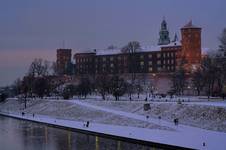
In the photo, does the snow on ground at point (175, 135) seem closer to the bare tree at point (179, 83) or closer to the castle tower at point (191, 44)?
the bare tree at point (179, 83)

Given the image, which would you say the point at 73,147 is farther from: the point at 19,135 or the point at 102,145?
the point at 19,135

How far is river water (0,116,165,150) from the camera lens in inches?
1821

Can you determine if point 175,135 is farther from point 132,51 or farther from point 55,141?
point 132,51

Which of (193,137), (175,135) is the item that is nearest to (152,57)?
(175,135)

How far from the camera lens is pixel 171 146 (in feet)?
134

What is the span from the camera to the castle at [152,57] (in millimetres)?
142750

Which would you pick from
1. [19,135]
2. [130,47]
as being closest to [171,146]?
[19,135]

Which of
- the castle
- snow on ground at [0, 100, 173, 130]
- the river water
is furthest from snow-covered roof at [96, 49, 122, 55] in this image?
the river water

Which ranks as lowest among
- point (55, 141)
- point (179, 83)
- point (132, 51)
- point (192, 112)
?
point (55, 141)

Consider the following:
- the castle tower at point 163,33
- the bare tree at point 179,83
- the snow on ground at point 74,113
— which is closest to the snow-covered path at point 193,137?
the snow on ground at point 74,113

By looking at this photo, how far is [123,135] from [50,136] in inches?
423

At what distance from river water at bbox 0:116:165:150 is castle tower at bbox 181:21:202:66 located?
81.3 m

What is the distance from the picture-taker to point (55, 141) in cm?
5231

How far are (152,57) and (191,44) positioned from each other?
911 inches
